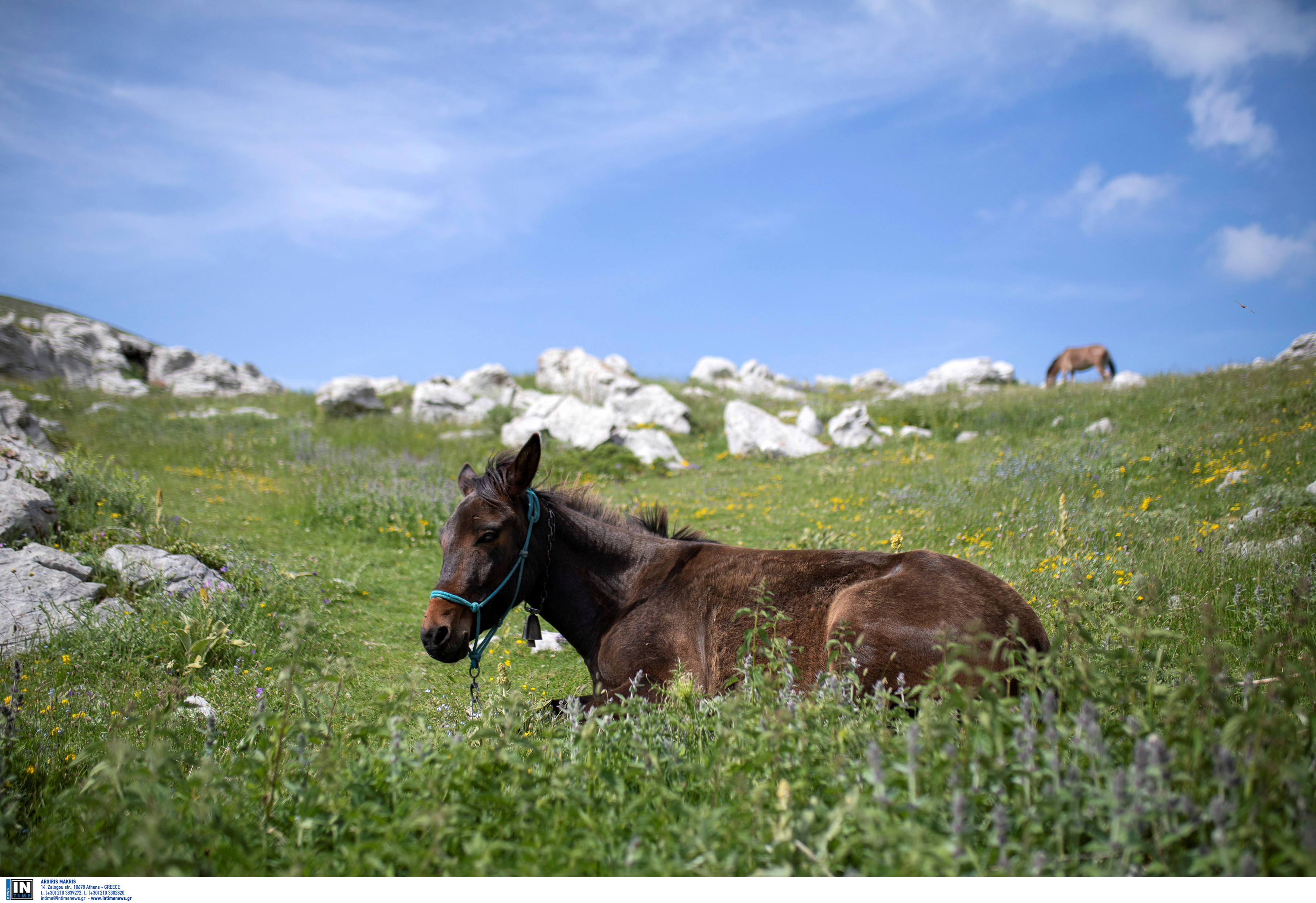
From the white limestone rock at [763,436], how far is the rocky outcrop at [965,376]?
12.6 metres

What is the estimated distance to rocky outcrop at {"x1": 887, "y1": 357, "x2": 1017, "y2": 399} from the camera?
99.4 feet

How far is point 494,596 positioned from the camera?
4.40 metres

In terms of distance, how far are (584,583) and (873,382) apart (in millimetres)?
35552

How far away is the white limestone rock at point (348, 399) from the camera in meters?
23.9

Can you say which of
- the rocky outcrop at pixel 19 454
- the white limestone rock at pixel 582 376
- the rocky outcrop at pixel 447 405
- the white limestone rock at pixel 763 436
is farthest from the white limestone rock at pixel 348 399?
the white limestone rock at pixel 763 436

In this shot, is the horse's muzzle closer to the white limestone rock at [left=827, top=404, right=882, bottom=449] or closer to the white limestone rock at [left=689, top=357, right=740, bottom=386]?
the white limestone rock at [left=827, top=404, right=882, bottom=449]

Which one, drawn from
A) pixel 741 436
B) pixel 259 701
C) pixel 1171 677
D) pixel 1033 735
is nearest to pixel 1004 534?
pixel 1171 677

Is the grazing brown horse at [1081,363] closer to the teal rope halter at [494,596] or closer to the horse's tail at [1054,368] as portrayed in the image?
the horse's tail at [1054,368]

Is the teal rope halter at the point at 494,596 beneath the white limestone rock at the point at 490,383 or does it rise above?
beneath

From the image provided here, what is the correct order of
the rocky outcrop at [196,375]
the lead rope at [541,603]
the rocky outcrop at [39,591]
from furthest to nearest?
1. the rocky outcrop at [196,375]
2. the rocky outcrop at [39,591]
3. the lead rope at [541,603]

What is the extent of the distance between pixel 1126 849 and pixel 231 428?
2445 cm

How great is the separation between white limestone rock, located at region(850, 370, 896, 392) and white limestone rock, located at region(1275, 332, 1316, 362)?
1788 cm

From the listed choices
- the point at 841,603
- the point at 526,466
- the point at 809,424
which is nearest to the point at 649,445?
the point at 809,424

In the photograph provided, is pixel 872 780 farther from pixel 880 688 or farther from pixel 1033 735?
pixel 880 688
